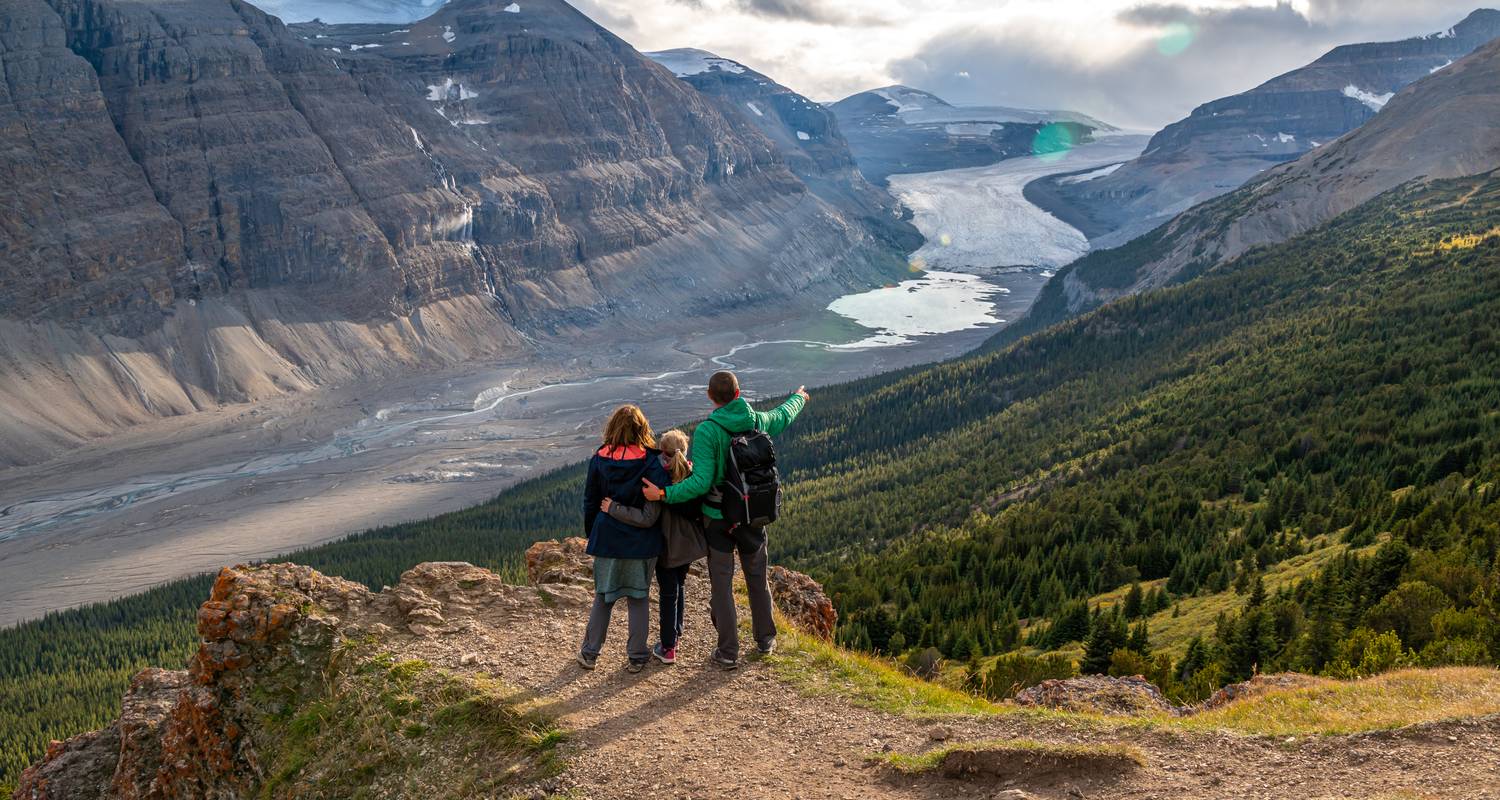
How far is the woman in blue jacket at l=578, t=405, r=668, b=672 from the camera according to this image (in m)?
12.6

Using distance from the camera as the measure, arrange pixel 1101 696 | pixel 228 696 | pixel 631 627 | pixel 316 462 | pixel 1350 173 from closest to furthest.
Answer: pixel 631 627 < pixel 1101 696 < pixel 228 696 < pixel 316 462 < pixel 1350 173

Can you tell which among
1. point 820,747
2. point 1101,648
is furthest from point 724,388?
point 1101,648

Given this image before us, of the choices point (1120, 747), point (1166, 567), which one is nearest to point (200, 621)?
point (1120, 747)

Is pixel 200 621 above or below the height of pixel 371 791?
above

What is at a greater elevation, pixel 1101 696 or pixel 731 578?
pixel 731 578

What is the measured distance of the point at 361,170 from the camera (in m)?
160

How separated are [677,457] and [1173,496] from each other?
103 feet

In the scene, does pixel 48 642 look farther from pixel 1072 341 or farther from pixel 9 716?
pixel 1072 341

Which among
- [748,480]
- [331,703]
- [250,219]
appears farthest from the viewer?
[250,219]

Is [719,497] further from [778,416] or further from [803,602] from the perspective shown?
[803,602]

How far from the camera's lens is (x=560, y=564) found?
1938cm

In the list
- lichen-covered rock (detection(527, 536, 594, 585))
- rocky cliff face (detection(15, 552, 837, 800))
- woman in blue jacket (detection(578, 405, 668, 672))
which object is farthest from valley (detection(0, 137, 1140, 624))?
woman in blue jacket (detection(578, 405, 668, 672))

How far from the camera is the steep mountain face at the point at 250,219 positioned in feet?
386

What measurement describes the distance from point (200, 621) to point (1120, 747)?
13701 millimetres
